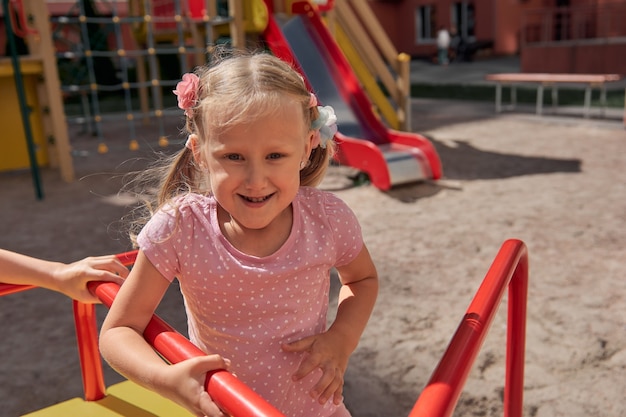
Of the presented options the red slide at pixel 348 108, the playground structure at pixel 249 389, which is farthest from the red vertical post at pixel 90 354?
the red slide at pixel 348 108

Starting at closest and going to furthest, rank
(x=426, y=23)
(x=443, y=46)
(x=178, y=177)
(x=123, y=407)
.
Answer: (x=178, y=177) < (x=123, y=407) < (x=443, y=46) < (x=426, y=23)

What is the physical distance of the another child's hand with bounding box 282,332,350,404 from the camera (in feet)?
3.13

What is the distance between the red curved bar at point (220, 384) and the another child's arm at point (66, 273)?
27 centimetres

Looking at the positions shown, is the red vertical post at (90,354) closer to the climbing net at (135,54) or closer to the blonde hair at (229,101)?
the blonde hair at (229,101)

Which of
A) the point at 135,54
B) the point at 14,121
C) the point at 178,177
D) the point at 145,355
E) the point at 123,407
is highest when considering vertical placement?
the point at 135,54

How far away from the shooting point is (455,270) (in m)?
2.98

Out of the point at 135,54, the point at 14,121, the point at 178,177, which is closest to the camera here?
the point at 178,177

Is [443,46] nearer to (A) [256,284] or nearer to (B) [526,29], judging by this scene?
(B) [526,29]

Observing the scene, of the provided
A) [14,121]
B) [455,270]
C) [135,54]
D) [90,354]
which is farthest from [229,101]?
[135,54]

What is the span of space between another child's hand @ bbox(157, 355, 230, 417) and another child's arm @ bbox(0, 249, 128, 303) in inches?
16.4

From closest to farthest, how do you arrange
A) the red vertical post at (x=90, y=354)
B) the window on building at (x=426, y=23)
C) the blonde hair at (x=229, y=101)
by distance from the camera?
1. the blonde hair at (x=229, y=101)
2. the red vertical post at (x=90, y=354)
3. the window on building at (x=426, y=23)

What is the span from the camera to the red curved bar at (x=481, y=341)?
0.69 metres

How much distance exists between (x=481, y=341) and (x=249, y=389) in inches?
13.9

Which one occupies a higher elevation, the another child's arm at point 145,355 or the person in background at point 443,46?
the another child's arm at point 145,355
